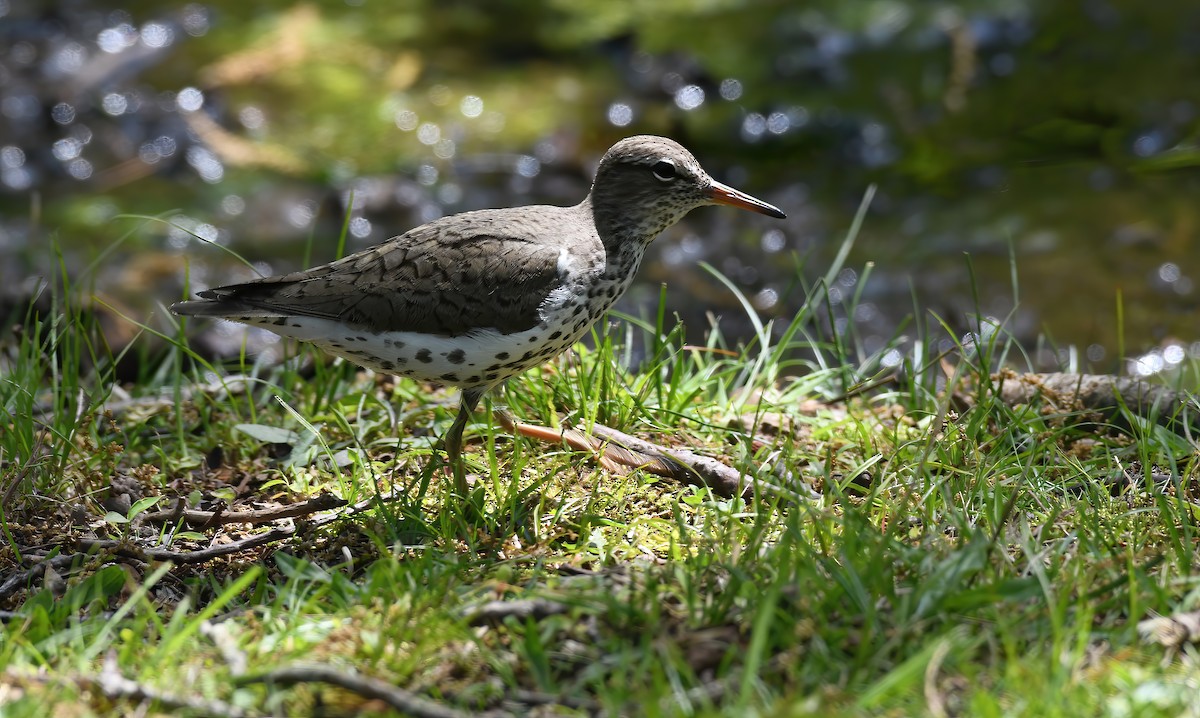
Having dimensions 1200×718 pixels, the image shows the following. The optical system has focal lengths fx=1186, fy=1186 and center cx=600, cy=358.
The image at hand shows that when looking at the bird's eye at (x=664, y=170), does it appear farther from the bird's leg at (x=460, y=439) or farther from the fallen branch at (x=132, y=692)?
the fallen branch at (x=132, y=692)

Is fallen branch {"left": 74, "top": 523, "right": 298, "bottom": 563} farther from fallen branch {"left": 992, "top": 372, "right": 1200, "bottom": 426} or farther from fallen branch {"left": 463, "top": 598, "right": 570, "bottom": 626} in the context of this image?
fallen branch {"left": 992, "top": 372, "right": 1200, "bottom": 426}

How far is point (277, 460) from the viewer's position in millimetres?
5508

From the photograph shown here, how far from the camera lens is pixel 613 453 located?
202 inches

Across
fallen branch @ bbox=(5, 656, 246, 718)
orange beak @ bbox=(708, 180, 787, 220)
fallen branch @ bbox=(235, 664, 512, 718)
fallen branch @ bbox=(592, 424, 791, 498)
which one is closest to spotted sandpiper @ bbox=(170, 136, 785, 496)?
fallen branch @ bbox=(592, 424, 791, 498)

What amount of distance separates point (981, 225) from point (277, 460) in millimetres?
6880

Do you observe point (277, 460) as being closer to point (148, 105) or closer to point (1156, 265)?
point (1156, 265)

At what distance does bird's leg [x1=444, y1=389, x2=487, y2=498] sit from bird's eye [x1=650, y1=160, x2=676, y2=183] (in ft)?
4.27

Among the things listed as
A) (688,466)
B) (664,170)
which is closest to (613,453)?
(688,466)

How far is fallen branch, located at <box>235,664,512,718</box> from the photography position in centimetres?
328

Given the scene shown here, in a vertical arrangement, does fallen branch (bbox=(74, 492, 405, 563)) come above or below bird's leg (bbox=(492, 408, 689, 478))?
below

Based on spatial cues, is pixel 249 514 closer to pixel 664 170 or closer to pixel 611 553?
pixel 611 553

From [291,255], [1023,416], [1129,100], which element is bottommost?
[291,255]

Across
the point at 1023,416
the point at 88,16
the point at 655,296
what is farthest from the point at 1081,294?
the point at 88,16

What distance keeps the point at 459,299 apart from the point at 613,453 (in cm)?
94
